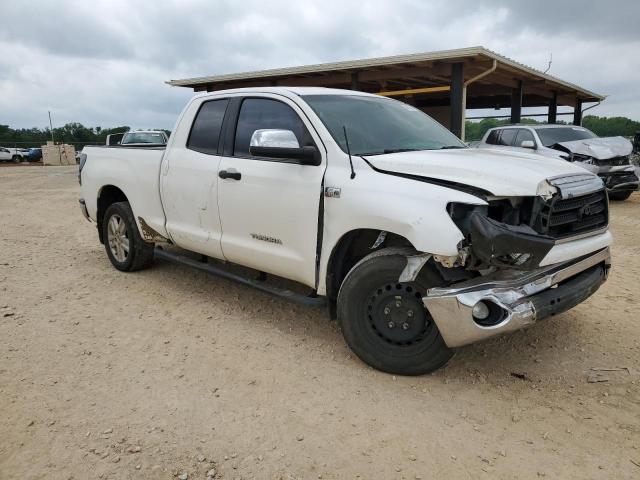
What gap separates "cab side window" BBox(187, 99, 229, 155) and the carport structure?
865 centimetres

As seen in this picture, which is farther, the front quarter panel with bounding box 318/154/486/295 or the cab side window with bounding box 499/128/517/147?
the cab side window with bounding box 499/128/517/147

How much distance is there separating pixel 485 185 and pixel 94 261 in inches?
206

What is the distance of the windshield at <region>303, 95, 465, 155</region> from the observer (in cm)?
384

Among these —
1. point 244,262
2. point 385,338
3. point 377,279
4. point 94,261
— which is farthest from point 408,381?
point 94,261

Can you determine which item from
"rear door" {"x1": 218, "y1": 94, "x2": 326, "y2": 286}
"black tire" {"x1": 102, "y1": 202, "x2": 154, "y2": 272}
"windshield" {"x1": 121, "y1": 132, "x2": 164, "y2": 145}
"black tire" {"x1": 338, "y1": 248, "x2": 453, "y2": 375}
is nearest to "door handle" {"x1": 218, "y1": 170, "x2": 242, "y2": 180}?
"rear door" {"x1": 218, "y1": 94, "x2": 326, "y2": 286}

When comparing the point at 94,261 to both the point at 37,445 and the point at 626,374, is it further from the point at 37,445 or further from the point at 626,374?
the point at 626,374

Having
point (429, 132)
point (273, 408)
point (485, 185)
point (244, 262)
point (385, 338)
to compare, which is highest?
point (429, 132)

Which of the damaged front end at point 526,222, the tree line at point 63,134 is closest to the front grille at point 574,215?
the damaged front end at point 526,222

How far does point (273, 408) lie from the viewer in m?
3.12

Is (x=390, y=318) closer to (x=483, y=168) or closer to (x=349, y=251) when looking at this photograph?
(x=349, y=251)

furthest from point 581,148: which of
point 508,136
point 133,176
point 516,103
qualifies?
point 133,176

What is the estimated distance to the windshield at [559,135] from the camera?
1121 cm

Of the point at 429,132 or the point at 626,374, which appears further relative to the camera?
the point at 429,132

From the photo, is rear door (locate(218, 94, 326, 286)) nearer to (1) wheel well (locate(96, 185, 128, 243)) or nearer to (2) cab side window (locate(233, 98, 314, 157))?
(2) cab side window (locate(233, 98, 314, 157))
